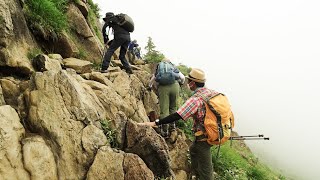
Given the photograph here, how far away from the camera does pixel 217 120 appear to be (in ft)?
24.1

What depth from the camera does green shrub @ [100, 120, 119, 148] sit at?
25.2ft

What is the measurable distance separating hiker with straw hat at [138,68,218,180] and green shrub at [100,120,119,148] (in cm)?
80

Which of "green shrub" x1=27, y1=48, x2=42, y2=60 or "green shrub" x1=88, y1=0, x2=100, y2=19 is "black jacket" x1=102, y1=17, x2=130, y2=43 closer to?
"green shrub" x1=27, y1=48, x2=42, y2=60

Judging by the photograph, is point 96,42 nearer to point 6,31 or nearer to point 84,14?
point 84,14

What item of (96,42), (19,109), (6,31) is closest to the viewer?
(19,109)

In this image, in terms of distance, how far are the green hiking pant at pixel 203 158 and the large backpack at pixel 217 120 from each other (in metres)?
0.64

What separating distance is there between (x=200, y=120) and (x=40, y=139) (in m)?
3.48

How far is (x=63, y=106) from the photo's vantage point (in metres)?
7.21

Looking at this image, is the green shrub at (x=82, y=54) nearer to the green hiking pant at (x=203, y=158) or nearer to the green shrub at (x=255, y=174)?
the green hiking pant at (x=203, y=158)

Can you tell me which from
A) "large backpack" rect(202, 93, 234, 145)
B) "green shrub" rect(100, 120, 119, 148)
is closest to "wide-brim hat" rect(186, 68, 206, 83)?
"large backpack" rect(202, 93, 234, 145)

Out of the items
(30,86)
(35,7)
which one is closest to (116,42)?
(35,7)

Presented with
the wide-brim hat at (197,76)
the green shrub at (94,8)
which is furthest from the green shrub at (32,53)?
the green shrub at (94,8)

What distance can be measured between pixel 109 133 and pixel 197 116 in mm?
2081

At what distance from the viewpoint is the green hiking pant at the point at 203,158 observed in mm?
8031
